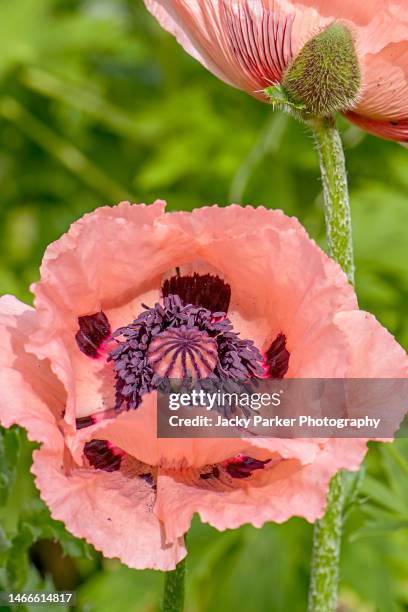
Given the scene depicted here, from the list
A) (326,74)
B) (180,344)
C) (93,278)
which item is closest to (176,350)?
(180,344)

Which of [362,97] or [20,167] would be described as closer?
[362,97]

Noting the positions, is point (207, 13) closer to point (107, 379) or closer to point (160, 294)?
point (160, 294)

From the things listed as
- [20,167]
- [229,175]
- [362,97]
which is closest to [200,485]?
[362,97]

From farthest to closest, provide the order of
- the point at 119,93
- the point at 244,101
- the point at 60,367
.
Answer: the point at 119,93, the point at 244,101, the point at 60,367

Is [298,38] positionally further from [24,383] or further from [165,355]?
[24,383]

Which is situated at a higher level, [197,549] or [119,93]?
[119,93]

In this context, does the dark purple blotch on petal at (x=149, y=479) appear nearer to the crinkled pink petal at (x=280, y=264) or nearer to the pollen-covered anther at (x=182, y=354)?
the pollen-covered anther at (x=182, y=354)

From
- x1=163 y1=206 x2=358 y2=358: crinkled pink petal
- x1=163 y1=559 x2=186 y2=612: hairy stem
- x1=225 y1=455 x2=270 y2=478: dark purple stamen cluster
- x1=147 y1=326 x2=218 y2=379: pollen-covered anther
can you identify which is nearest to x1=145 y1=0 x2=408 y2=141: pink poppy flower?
x1=163 y1=206 x2=358 y2=358: crinkled pink petal
